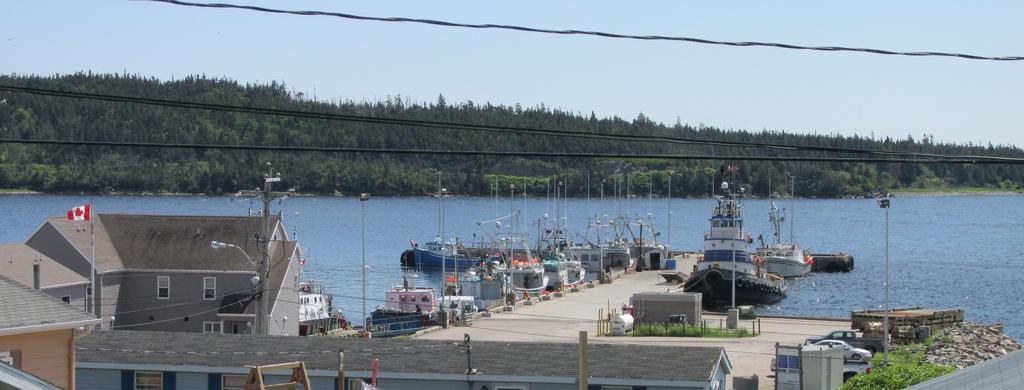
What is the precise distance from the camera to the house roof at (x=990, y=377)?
12.1m

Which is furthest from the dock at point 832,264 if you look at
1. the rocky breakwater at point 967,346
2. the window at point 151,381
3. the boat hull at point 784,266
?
the window at point 151,381

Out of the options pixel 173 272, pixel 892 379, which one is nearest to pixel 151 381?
pixel 892 379

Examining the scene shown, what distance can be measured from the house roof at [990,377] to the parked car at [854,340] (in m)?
27.2

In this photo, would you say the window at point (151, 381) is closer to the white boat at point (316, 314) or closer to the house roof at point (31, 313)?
the house roof at point (31, 313)

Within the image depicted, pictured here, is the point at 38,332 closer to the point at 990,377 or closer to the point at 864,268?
the point at 990,377

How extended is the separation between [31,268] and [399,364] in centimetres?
2139

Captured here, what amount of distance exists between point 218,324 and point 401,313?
17.0 meters

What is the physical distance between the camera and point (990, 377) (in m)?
12.9

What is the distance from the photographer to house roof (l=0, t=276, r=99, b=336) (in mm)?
17891

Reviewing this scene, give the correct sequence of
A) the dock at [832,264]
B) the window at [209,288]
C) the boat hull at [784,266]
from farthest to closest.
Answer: the dock at [832,264], the boat hull at [784,266], the window at [209,288]

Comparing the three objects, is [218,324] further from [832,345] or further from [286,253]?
[832,345]

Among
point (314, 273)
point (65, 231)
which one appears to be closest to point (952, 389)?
point (65, 231)

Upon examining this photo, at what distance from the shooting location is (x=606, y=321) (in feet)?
174

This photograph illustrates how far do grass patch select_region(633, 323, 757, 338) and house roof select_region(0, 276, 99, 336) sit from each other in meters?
32.0
